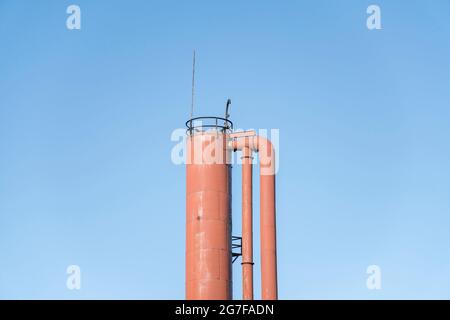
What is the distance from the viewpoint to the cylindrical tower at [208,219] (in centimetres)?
4094

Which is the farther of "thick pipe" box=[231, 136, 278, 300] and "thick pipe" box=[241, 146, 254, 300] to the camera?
"thick pipe" box=[241, 146, 254, 300]

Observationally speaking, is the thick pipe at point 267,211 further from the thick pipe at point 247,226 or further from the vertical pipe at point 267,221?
the thick pipe at point 247,226

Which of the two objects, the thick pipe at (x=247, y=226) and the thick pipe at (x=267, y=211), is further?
the thick pipe at (x=247, y=226)

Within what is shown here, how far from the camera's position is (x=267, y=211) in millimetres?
43188

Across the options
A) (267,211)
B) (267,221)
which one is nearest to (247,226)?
(267,221)

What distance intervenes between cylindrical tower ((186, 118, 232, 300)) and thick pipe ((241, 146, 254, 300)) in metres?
0.99

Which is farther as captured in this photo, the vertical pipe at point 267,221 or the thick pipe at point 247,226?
the thick pipe at point 247,226

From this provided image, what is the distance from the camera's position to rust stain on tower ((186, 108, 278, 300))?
Result: 41094 mm

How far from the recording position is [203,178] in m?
42.0

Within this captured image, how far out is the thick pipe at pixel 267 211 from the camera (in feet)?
138

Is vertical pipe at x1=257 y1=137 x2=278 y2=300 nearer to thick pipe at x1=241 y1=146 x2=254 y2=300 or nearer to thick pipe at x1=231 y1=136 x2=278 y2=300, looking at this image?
thick pipe at x1=231 y1=136 x2=278 y2=300
